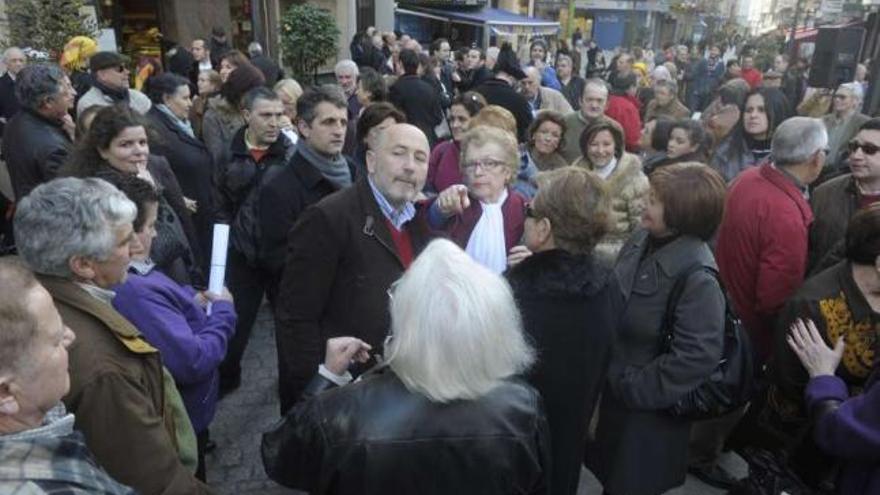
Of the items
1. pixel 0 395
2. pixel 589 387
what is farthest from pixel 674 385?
pixel 0 395

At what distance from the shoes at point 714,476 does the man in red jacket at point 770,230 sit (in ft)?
2.40

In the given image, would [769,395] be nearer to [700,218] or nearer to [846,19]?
[700,218]

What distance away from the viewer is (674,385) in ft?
7.97

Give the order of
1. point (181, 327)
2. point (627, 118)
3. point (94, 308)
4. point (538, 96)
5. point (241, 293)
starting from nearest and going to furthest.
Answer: point (94, 308) → point (181, 327) → point (241, 293) → point (627, 118) → point (538, 96)

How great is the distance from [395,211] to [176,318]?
37.4 inches

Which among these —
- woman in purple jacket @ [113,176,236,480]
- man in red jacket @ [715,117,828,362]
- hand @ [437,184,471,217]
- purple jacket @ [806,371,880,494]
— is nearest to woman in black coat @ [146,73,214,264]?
woman in purple jacket @ [113,176,236,480]

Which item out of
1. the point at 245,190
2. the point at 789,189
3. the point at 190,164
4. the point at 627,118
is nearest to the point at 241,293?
the point at 245,190

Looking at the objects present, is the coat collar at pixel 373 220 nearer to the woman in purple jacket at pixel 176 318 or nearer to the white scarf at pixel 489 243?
the white scarf at pixel 489 243

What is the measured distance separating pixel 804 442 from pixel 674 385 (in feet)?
2.06

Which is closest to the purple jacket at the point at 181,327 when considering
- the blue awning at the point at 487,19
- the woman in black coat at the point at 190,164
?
the woman in black coat at the point at 190,164

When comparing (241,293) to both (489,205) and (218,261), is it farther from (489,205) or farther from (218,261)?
(489,205)

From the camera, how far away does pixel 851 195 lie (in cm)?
351

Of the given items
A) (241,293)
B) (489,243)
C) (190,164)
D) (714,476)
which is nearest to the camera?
(489,243)

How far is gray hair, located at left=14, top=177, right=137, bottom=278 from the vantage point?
1844mm
